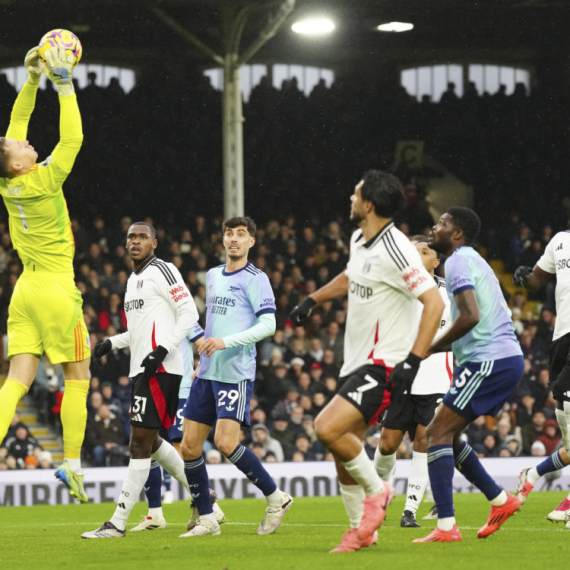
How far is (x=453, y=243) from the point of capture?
22.3ft

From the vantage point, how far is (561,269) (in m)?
8.13

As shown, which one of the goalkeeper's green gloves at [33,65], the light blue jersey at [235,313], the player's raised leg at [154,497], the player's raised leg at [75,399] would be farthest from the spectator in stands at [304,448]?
the goalkeeper's green gloves at [33,65]

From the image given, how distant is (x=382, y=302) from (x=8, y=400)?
253cm

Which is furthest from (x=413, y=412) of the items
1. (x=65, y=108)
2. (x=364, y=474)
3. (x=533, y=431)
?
(x=533, y=431)

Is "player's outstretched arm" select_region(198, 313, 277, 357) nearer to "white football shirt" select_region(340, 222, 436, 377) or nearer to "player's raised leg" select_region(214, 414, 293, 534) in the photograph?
"player's raised leg" select_region(214, 414, 293, 534)

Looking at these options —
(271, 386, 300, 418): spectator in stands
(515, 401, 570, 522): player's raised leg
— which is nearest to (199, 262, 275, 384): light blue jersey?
(515, 401, 570, 522): player's raised leg

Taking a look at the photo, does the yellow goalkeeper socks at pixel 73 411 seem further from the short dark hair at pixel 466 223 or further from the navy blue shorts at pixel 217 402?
the short dark hair at pixel 466 223

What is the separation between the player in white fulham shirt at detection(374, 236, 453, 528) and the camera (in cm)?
848

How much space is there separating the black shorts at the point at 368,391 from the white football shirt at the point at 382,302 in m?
0.07

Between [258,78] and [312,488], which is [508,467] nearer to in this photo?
[312,488]

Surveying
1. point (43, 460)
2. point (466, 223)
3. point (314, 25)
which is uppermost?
point (314, 25)

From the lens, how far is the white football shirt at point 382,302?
5.86 metres

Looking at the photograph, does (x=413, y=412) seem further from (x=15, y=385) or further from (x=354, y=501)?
(x=15, y=385)

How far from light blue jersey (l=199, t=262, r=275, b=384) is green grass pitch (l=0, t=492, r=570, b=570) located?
1191 millimetres
